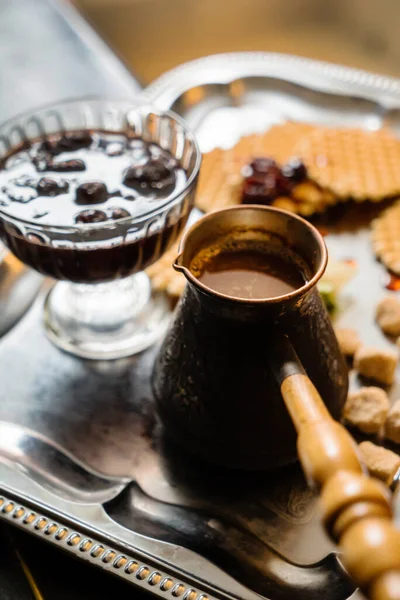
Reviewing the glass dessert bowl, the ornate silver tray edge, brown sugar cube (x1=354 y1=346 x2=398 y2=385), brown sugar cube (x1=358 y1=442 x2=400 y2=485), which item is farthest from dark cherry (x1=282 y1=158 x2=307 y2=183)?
the ornate silver tray edge

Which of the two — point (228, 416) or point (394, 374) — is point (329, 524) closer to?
point (228, 416)

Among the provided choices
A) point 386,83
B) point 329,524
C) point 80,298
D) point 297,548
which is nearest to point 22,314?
point 80,298

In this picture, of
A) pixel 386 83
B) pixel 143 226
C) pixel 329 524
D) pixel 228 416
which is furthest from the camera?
pixel 386 83

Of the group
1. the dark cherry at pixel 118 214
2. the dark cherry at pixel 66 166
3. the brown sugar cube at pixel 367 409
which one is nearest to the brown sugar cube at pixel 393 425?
the brown sugar cube at pixel 367 409

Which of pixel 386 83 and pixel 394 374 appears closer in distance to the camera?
pixel 394 374

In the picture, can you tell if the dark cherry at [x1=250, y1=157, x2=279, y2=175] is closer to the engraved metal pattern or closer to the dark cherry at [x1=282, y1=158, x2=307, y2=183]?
the dark cherry at [x1=282, y1=158, x2=307, y2=183]

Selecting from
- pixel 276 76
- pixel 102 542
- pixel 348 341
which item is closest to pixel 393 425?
pixel 348 341
